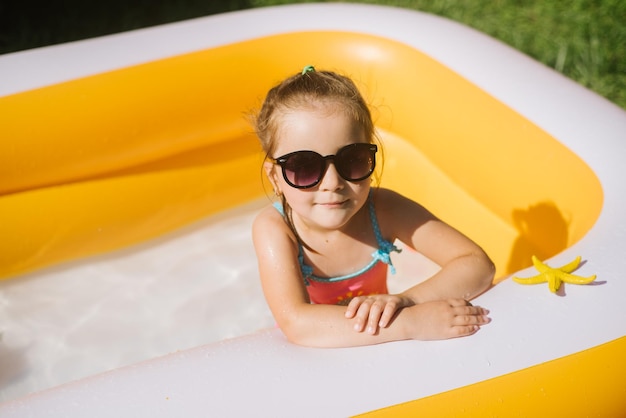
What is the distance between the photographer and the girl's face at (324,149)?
5.61 ft

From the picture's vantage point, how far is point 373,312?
159cm

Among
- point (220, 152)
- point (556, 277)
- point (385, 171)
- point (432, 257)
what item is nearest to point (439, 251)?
point (432, 257)

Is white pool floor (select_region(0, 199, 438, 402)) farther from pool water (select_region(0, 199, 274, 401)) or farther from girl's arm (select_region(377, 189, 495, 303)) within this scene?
girl's arm (select_region(377, 189, 495, 303))

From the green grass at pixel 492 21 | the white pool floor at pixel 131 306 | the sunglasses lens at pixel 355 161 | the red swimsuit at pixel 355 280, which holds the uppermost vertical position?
the green grass at pixel 492 21

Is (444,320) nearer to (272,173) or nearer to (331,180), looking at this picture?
(331,180)

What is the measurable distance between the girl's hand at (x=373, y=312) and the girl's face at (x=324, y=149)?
228 mm

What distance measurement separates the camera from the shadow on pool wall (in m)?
2.27

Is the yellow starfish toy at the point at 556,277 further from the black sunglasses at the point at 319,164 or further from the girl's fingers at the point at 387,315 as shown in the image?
the black sunglasses at the point at 319,164

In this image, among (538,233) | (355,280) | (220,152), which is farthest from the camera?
(220,152)

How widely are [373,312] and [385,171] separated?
136cm

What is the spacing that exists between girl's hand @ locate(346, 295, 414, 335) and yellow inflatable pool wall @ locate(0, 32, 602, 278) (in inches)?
31.7

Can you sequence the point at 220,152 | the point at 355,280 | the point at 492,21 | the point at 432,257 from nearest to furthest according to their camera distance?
the point at 432,257 → the point at 355,280 → the point at 220,152 → the point at 492,21

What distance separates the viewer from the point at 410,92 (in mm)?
2795

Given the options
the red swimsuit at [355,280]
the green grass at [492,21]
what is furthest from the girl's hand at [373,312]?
the green grass at [492,21]
